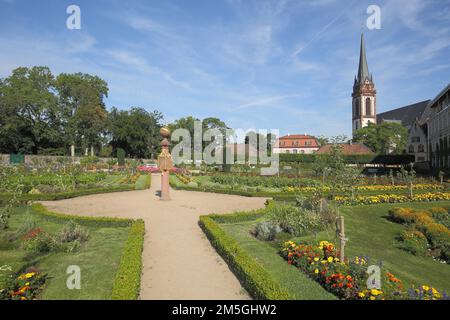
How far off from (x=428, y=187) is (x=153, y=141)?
55.7 m

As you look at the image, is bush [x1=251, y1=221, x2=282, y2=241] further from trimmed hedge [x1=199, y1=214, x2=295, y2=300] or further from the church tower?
the church tower

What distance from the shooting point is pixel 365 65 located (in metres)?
81.2

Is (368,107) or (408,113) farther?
(368,107)

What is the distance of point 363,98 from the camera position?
89.1 m

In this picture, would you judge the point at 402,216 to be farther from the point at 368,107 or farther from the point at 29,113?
the point at 368,107

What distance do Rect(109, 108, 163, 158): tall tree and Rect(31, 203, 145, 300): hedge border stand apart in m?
55.5

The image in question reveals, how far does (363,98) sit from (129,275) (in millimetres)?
95083

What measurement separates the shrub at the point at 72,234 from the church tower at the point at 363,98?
8533 cm

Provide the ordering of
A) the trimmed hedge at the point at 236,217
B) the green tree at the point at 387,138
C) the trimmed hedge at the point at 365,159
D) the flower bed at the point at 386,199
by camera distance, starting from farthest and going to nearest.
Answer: the green tree at the point at 387,138 → the trimmed hedge at the point at 365,159 → the flower bed at the point at 386,199 → the trimmed hedge at the point at 236,217

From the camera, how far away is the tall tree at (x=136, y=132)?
65.6 metres

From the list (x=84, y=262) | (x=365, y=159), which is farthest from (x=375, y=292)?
(x=365, y=159)

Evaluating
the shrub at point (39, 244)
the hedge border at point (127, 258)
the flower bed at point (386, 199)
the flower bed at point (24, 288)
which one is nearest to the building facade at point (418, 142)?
the flower bed at point (386, 199)

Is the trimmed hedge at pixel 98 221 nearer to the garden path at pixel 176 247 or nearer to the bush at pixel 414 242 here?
the garden path at pixel 176 247
